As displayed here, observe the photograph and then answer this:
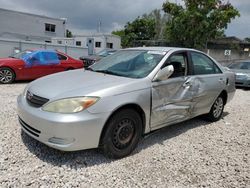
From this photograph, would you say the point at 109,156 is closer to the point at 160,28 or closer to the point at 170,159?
the point at 170,159

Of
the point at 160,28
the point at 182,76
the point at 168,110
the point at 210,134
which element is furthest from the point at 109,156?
the point at 160,28

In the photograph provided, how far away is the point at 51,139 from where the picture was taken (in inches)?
119

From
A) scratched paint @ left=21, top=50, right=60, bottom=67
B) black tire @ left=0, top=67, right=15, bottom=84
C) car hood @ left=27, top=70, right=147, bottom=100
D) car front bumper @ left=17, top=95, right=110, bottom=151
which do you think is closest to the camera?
car front bumper @ left=17, top=95, right=110, bottom=151

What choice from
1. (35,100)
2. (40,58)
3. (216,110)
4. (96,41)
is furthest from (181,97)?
(96,41)

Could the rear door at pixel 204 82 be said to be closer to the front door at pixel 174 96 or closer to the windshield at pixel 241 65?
the front door at pixel 174 96

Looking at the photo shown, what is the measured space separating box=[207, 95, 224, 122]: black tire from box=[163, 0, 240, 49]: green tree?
1790cm

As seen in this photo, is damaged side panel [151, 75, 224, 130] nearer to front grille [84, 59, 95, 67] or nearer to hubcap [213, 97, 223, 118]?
hubcap [213, 97, 223, 118]

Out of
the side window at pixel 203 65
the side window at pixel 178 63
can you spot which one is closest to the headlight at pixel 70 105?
the side window at pixel 178 63

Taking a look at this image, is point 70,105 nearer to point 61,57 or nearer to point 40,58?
point 40,58

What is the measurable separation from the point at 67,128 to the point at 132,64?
1.70 meters

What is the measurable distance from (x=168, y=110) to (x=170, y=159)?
779 millimetres

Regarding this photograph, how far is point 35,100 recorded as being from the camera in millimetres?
3246

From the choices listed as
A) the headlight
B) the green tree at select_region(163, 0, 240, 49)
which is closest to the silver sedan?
the headlight

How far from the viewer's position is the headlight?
9.80ft
